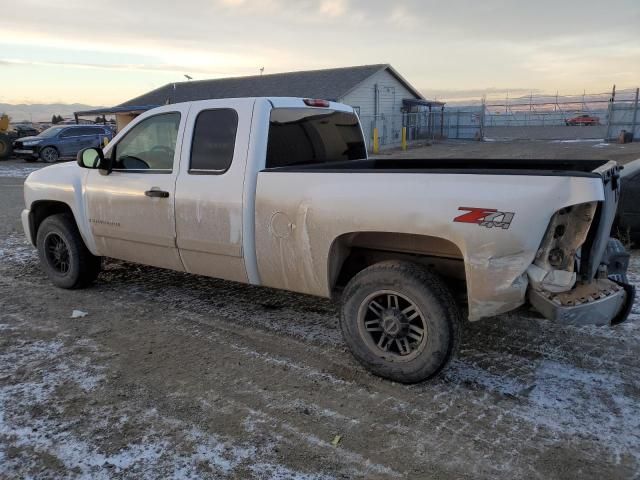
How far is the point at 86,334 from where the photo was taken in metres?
4.57

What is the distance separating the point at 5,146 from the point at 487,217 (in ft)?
92.2

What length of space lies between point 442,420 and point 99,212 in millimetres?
3788

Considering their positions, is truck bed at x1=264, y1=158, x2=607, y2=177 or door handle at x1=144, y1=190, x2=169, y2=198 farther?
door handle at x1=144, y1=190, x2=169, y2=198

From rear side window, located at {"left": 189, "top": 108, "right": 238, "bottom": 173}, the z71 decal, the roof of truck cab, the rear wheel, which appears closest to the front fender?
rear side window, located at {"left": 189, "top": 108, "right": 238, "bottom": 173}

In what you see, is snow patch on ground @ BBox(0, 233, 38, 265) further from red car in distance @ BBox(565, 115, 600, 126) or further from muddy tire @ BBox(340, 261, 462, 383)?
red car in distance @ BBox(565, 115, 600, 126)

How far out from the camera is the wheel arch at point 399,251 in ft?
11.9

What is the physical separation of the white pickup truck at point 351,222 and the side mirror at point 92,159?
0.01m

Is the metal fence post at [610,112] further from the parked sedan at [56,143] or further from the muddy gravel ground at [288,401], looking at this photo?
the muddy gravel ground at [288,401]

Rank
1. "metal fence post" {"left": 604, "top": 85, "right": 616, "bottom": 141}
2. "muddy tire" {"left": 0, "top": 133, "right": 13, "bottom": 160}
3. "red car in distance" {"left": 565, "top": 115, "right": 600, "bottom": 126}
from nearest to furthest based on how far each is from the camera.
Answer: "muddy tire" {"left": 0, "top": 133, "right": 13, "bottom": 160}, "metal fence post" {"left": 604, "top": 85, "right": 616, "bottom": 141}, "red car in distance" {"left": 565, "top": 115, "right": 600, "bottom": 126}

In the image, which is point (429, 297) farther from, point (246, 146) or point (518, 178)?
point (246, 146)

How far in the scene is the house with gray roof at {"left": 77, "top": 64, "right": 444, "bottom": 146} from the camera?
31.8 metres

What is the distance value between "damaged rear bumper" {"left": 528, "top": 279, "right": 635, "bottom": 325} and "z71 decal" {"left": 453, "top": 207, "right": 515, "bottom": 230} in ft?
1.57

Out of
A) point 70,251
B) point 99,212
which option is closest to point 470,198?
point 99,212

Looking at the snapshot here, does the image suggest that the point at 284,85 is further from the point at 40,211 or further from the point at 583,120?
the point at 40,211
